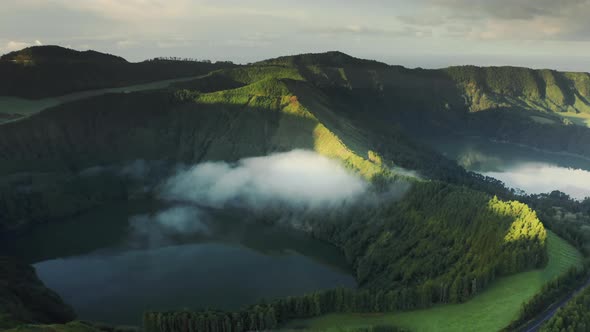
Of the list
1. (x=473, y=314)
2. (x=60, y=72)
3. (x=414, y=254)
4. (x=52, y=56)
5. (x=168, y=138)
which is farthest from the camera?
(x=52, y=56)

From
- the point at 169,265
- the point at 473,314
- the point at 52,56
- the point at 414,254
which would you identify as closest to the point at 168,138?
the point at 52,56

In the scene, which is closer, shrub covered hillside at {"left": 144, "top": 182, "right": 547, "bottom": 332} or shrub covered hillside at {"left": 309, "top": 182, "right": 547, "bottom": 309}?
shrub covered hillside at {"left": 144, "top": 182, "right": 547, "bottom": 332}

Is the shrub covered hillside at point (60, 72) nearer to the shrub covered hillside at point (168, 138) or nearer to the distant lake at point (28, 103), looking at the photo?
the distant lake at point (28, 103)

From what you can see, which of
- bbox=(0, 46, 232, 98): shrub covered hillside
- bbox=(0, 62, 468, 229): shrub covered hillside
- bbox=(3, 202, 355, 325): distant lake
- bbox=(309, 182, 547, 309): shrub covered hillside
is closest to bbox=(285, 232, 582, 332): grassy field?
bbox=(309, 182, 547, 309): shrub covered hillside

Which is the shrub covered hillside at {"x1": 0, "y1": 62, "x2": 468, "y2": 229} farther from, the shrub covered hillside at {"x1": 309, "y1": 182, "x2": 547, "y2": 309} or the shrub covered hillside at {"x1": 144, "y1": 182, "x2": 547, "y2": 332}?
the shrub covered hillside at {"x1": 144, "y1": 182, "x2": 547, "y2": 332}

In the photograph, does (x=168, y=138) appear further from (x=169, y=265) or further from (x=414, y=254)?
(x=414, y=254)

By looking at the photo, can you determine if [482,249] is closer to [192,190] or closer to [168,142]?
[192,190]
